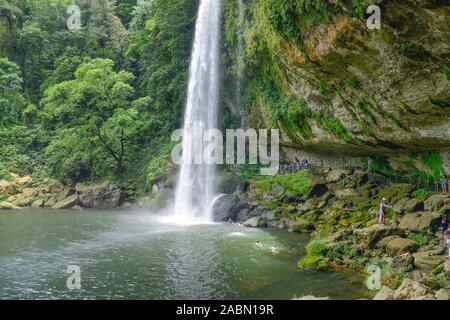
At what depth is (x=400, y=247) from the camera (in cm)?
1538

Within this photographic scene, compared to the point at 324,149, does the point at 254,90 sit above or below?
above

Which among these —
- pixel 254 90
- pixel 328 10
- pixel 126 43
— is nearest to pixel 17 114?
pixel 126 43

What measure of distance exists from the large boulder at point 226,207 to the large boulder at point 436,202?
35.0 feet

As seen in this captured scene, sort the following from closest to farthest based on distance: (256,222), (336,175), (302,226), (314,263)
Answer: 1. (314,263)
2. (302,226)
3. (256,222)
4. (336,175)

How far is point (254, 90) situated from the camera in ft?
99.7

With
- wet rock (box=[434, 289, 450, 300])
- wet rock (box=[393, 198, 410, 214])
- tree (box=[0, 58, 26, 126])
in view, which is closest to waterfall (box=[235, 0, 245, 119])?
wet rock (box=[393, 198, 410, 214])

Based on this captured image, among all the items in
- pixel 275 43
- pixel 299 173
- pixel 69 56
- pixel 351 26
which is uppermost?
pixel 69 56

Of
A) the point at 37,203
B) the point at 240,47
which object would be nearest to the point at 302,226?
the point at 240,47

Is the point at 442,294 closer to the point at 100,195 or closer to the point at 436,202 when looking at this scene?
the point at 436,202

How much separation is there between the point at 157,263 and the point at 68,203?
1832 centimetres

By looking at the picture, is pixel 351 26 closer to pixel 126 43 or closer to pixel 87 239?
pixel 87 239

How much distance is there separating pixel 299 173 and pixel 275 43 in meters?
9.05

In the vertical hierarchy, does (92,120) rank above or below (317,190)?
above

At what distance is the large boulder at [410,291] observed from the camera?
11.1 meters
